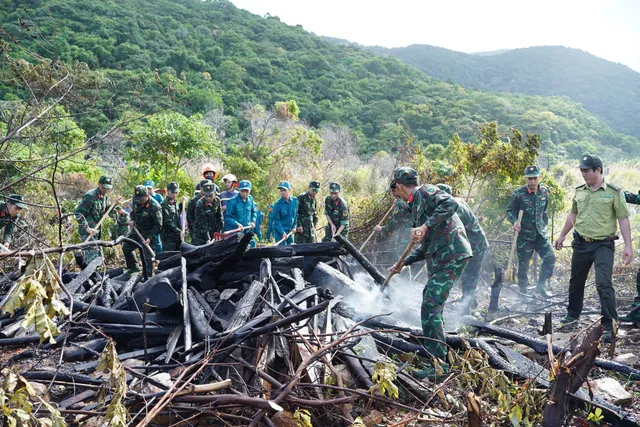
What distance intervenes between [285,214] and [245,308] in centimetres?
510

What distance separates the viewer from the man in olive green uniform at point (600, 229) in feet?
16.2

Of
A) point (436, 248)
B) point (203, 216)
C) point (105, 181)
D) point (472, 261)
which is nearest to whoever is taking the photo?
point (436, 248)

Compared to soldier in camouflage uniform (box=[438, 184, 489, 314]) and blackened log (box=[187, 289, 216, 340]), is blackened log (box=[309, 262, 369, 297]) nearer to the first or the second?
blackened log (box=[187, 289, 216, 340])

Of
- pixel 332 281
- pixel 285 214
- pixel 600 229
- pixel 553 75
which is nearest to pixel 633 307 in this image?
pixel 600 229

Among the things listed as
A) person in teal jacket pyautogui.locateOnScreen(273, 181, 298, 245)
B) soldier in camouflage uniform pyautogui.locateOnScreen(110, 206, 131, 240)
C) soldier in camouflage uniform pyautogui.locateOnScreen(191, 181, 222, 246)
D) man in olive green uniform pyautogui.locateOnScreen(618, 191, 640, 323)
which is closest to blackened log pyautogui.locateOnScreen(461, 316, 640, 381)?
man in olive green uniform pyautogui.locateOnScreen(618, 191, 640, 323)

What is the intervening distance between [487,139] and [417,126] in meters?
34.2

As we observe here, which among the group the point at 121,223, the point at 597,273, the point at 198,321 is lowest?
the point at 121,223

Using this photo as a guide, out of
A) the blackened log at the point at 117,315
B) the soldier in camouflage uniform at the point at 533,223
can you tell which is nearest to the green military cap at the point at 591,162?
the soldier in camouflage uniform at the point at 533,223

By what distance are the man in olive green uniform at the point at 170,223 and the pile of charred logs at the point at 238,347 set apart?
275cm

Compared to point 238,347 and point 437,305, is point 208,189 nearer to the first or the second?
point 238,347

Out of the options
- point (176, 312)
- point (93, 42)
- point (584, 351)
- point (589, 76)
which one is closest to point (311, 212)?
point (176, 312)

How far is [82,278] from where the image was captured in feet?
19.1

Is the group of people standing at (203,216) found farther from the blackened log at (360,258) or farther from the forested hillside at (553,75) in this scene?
the forested hillside at (553,75)

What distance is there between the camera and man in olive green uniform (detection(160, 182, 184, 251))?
8.73 meters
